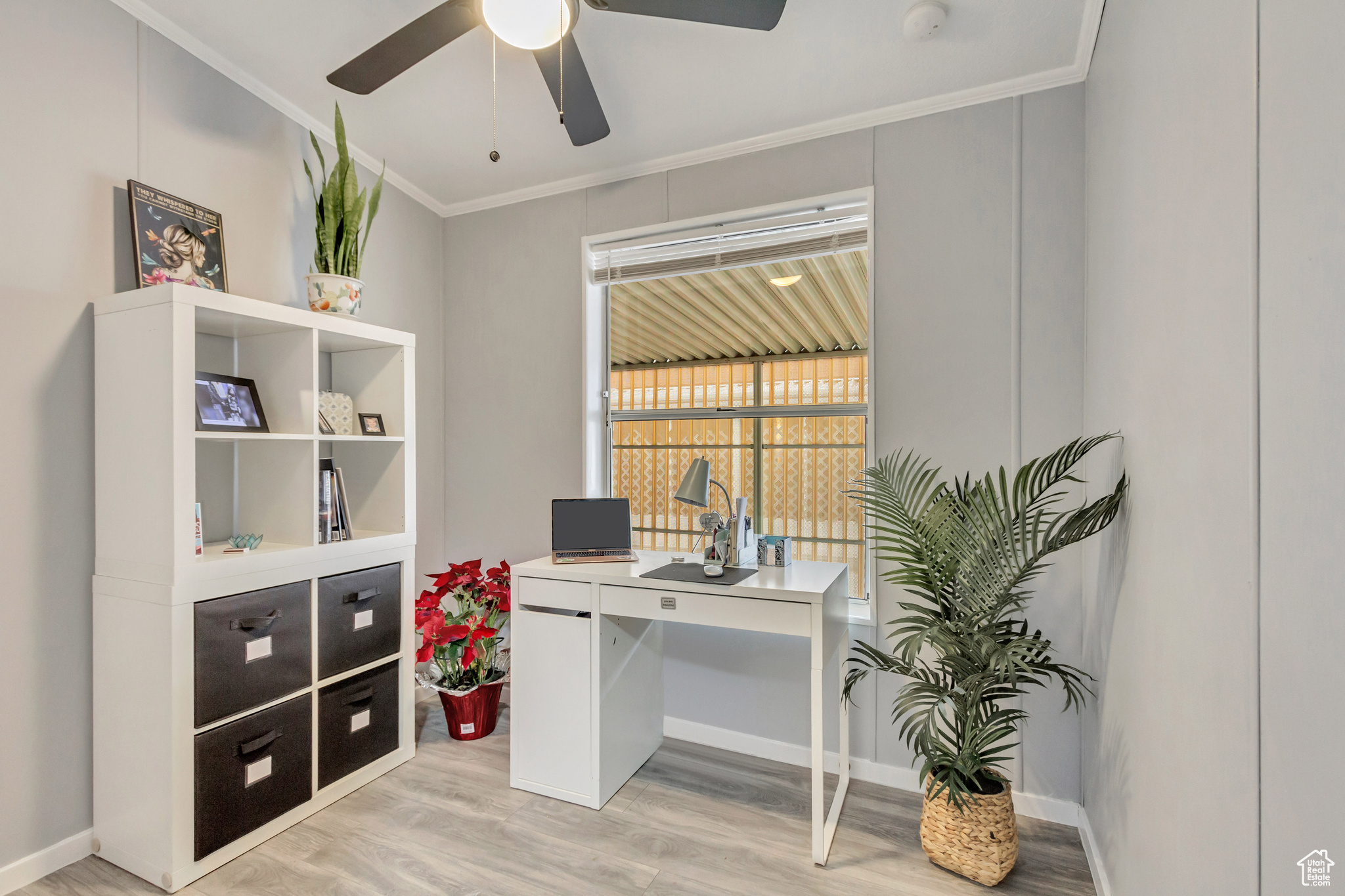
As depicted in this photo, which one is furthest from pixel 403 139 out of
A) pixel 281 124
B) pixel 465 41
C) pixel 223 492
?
pixel 223 492

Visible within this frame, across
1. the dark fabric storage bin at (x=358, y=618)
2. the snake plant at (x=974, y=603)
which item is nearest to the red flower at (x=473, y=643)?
the dark fabric storage bin at (x=358, y=618)

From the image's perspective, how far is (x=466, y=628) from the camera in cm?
264

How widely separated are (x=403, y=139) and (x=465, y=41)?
788 mm

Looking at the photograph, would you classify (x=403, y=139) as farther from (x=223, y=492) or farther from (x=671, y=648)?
(x=671, y=648)

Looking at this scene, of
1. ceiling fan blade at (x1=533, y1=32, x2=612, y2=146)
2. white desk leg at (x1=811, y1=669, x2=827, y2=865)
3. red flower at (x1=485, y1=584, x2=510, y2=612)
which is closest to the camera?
ceiling fan blade at (x1=533, y1=32, x2=612, y2=146)

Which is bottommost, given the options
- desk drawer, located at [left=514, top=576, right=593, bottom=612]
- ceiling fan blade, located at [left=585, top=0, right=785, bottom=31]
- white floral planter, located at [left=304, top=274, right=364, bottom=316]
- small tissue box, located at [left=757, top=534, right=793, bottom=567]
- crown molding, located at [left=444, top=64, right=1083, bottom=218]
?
desk drawer, located at [left=514, top=576, right=593, bottom=612]

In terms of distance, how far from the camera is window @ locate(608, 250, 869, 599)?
2586 mm

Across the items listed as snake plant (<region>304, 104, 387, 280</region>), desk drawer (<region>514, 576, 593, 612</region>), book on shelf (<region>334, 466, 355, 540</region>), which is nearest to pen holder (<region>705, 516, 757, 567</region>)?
desk drawer (<region>514, 576, 593, 612</region>)

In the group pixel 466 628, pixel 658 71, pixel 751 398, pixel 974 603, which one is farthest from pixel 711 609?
pixel 658 71

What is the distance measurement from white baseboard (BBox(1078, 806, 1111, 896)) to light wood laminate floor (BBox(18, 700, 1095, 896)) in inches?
1.1

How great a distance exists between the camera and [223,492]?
225 centimetres

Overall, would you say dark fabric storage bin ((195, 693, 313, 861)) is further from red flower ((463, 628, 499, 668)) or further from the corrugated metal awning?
the corrugated metal awning

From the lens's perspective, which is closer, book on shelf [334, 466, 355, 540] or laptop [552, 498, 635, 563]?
book on shelf [334, 466, 355, 540]

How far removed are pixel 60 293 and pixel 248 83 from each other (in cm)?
104
